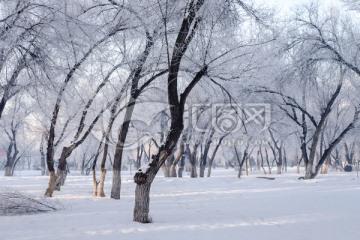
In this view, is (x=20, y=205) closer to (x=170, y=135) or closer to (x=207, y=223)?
(x=170, y=135)

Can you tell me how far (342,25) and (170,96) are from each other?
1341cm

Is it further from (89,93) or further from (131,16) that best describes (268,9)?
(89,93)

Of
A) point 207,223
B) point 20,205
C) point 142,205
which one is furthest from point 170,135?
point 20,205

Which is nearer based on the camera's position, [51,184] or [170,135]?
[170,135]

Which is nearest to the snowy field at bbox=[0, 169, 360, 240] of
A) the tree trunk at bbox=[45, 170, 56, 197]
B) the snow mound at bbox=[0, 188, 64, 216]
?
the snow mound at bbox=[0, 188, 64, 216]

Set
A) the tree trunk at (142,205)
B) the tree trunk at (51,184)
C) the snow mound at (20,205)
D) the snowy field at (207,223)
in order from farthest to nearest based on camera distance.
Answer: the tree trunk at (51,184) < the snow mound at (20,205) < the tree trunk at (142,205) < the snowy field at (207,223)

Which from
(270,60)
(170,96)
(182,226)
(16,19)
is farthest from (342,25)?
(16,19)

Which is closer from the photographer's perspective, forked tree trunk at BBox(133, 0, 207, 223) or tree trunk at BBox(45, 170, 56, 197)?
forked tree trunk at BBox(133, 0, 207, 223)

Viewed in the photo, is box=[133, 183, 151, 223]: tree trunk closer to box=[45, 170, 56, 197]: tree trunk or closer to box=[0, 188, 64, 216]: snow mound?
box=[0, 188, 64, 216]: snow mound

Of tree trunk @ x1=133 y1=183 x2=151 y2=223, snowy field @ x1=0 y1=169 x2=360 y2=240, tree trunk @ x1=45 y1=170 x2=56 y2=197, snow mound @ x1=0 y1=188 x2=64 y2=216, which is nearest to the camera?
snowy field @ x1=0 y1=169 x2=360 y2=240

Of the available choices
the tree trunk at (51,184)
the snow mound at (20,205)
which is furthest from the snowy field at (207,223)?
the tree trunk at (51,184)

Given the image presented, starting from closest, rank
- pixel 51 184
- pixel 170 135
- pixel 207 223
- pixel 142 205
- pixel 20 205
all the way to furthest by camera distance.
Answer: pixel 207 223 < pixel 142 205 < pixel 170 135 < pixel 20 205 < pixel 51 184

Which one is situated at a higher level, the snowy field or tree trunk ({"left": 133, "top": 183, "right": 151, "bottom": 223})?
tree trunk ({"left": 133, "top": 183, "right": 151, "bottom": 223})

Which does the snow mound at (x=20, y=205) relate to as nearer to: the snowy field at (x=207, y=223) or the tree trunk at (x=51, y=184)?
the snowy field at (x=207, y=223)
